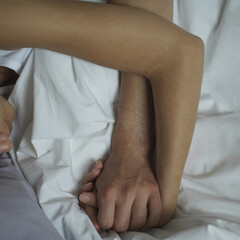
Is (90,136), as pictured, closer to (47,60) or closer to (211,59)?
(47,60)

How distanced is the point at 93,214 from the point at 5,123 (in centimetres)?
34

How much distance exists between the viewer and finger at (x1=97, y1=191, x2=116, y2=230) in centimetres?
74

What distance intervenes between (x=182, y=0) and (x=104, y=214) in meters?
0.60

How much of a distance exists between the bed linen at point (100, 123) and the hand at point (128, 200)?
3 cm

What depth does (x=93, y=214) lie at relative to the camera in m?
0.77

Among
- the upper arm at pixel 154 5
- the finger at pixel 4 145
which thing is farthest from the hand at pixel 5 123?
the upper arm at pixel 154 5

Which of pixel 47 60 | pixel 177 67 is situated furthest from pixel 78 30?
pixel 177 67

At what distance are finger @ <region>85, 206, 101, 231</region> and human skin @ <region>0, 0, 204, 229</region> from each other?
0.06 ft

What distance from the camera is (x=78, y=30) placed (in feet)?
2.35

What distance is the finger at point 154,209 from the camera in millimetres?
750

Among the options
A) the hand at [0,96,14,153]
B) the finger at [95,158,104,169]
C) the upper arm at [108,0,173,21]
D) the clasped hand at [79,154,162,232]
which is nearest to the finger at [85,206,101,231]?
the clasped hand at [79,154,162,232]

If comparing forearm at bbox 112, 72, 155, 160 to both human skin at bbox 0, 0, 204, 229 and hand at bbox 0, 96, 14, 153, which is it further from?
hand at bbox 0, 96, 14, 153

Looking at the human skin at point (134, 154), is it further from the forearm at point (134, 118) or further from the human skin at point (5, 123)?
the human skin at point (5, 123)

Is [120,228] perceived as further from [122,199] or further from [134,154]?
[134,154]
